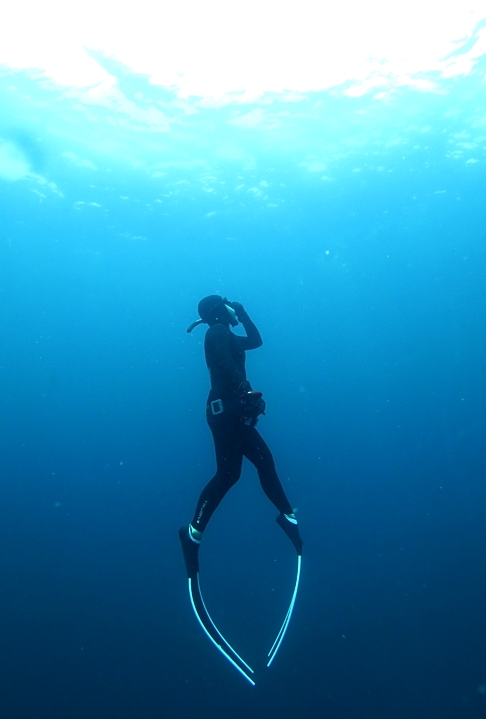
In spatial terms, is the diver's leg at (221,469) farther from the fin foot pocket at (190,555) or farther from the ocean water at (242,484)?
the ocean water at (242,484)

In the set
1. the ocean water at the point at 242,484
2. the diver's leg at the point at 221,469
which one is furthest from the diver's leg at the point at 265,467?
the ocean water at the point at 242,484

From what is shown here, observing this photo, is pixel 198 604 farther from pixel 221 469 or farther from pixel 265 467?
pixel 265 467

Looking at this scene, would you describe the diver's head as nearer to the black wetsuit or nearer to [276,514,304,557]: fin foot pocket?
the black wetsuit

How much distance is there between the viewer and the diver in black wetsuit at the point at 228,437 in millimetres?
4414

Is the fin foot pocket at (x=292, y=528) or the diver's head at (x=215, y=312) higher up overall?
the diver's head at (x=215, y=312)

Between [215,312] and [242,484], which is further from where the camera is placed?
[242,484]

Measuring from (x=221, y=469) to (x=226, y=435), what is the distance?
0.39 meters

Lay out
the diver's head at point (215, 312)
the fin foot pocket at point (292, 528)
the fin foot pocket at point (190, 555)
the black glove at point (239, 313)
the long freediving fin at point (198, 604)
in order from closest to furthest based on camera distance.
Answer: the long freediving fin at point (198, 604) → the fin foot pocket at point (190, 555) → the fin foot pocket at point (292, 528) → the diver's head at point (215, 312) → the black glove at point (239, 313)

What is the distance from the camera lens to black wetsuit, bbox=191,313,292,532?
4449mm

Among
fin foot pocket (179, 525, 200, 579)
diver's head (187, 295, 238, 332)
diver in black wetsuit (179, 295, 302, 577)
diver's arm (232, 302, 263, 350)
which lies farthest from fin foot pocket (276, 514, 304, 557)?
diver's head (187, 295, 238, 332)

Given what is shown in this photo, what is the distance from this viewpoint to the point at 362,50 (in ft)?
36.1

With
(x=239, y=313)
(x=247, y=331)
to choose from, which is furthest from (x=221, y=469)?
(x=239, y=313)

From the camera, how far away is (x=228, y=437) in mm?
4477

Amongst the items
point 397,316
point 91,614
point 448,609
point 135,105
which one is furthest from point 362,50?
point 397,316
